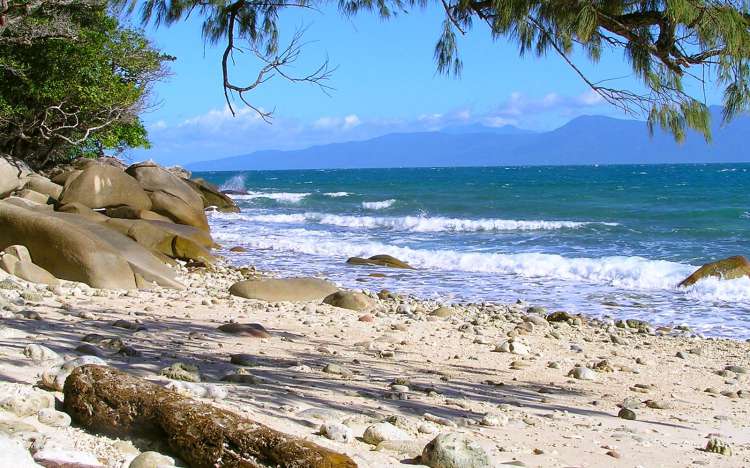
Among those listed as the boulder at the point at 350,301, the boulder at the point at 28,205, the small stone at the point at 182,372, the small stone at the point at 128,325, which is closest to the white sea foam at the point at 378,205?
the boulder at the point at 28,205

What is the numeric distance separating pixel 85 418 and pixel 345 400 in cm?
194

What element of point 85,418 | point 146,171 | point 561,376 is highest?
point 146,171

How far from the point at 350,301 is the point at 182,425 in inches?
266

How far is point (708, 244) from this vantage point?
20.5 meters

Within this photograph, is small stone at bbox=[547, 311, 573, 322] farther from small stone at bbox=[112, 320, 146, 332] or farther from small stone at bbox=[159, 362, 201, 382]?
small stone at bbox=[159, 362, 201, 382]

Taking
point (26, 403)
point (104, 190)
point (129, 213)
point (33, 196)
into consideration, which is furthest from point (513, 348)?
point (33, 196)

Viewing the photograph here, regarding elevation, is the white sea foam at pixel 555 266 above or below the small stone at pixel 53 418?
below

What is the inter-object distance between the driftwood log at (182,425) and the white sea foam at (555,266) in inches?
418

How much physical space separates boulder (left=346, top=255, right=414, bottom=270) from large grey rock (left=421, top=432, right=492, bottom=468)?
1160cm

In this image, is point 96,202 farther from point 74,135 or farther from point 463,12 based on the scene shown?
point 463,12

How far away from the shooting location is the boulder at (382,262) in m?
15.5

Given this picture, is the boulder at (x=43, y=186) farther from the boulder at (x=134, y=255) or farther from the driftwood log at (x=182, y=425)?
the driftwood log at (x=182, y=425)

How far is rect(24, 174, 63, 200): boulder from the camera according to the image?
1711cm

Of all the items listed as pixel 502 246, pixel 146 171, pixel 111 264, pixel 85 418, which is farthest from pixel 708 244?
pixel 85 418
